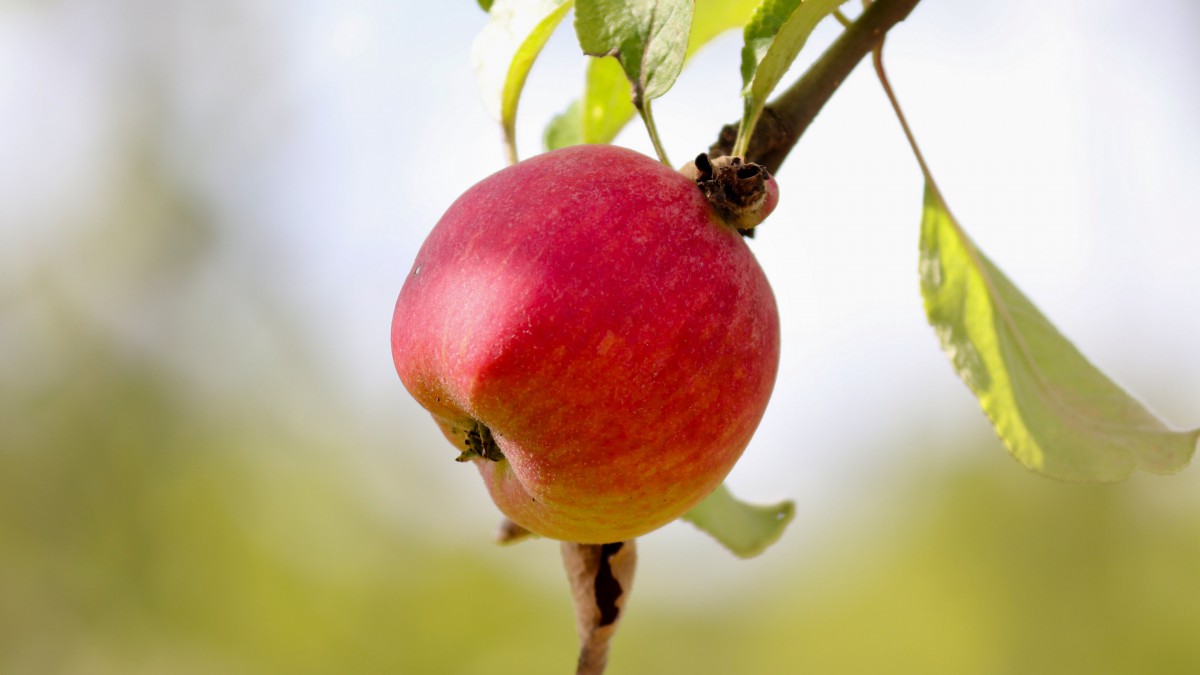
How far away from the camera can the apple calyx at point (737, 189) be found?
724 millimetres

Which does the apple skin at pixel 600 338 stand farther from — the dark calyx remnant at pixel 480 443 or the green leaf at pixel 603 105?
the green leaf at pixel 603 105

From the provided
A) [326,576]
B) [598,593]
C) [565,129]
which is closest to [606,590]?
[598,593]

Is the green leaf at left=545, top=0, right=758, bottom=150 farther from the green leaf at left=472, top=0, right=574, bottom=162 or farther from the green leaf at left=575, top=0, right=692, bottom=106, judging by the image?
the green leaf at left=575, top=0, right=692, bottom=106

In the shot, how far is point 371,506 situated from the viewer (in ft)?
30.0

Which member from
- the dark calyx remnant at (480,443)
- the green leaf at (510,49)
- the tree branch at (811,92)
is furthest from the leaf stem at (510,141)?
the dark calyx remnant at (480,443)

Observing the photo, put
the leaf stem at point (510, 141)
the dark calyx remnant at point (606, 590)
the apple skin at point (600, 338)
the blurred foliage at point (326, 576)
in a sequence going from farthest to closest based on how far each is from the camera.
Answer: the blurred foliage at point (326, 576), the leaf stem at point (510, 141), the dark calyx remnant at point (606, 590), the apple skin at point (600, 338)

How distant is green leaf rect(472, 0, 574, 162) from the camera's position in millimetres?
935

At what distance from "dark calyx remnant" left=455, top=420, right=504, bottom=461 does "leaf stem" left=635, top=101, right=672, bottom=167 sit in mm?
254

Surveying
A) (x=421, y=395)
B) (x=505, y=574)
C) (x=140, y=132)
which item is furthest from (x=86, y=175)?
(x=421, y=395)

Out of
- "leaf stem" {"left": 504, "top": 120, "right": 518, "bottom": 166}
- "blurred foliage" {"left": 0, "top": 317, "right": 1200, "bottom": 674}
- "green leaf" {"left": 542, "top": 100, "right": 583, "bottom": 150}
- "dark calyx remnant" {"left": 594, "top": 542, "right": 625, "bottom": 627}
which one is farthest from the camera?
"blurred foliage" {"left": 0, "top": 317, "right": 1200, "bottom": 674}

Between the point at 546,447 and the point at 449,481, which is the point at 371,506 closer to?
the point at 449,481

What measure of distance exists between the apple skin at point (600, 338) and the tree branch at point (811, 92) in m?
0.13

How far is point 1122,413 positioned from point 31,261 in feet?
32.0

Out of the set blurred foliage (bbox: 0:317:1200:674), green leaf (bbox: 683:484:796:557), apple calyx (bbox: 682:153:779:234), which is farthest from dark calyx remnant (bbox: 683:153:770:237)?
blurred foliage (bbox: 0:317:1200:674)
